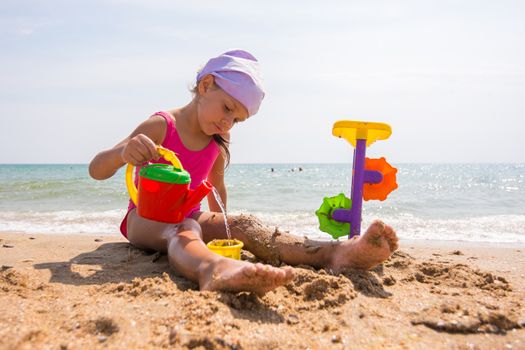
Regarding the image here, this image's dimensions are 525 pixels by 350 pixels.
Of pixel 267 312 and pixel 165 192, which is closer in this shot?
pixel 267 312

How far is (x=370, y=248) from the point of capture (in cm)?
196

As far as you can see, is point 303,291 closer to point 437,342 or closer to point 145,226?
point 437,342

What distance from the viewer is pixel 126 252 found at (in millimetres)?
2777

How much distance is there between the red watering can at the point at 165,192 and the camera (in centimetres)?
190

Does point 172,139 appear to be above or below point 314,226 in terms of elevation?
above

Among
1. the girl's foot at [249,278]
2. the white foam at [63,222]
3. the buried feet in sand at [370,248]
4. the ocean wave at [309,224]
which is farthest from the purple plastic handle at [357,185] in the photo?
the white foam at [63,222]

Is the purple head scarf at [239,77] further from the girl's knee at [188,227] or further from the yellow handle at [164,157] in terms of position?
the girl's knee at [188,227]

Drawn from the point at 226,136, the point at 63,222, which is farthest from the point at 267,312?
the point at 63,222

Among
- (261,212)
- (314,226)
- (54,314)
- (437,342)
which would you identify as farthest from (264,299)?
(261,212)

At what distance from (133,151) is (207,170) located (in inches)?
39.6

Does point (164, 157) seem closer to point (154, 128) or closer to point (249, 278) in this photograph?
point (154, 128)

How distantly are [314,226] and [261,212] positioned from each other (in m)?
Result: 1.83

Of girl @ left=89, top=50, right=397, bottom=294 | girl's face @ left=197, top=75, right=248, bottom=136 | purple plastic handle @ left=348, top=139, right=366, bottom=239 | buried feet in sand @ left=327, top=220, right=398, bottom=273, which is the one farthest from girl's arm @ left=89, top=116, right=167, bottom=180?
purple plastic handle @ left=348, top=139, right=366, bottom=239

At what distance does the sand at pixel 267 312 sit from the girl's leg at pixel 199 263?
59 millimetres
